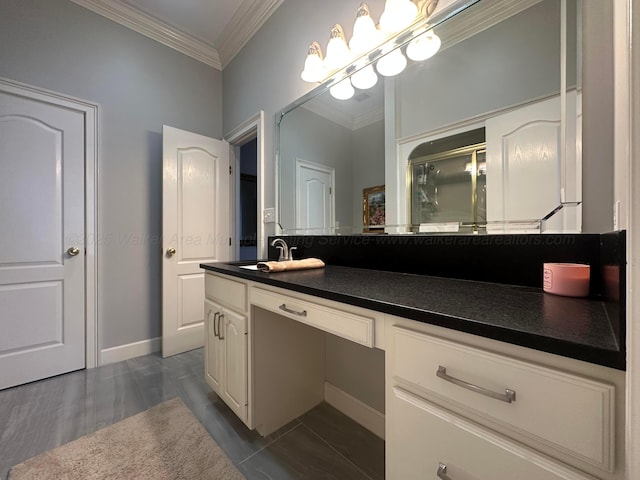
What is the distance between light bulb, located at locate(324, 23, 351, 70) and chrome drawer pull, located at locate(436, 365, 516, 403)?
1610 mm

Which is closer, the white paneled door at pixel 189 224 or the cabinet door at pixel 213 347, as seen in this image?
the cabinet door at pixel 213 347

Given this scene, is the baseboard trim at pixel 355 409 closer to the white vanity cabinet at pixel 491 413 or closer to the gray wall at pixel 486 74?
the white vanity cabinet at pixel 491 413

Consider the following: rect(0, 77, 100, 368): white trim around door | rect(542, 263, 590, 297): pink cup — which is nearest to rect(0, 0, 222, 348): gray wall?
rect(0, 77, 100, 368): white trim around door

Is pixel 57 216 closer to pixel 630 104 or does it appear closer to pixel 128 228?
pixel 128 228

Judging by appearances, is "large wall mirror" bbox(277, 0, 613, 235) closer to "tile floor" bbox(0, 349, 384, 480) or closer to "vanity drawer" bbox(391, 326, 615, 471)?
"vanity drawer" bbox(391, 326, 615, 471)

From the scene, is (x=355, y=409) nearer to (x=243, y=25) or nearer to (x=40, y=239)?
(x=40, y=239)

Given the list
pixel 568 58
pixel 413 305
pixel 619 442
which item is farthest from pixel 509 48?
pixel 619 442

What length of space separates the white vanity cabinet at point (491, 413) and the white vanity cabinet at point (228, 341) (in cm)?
81

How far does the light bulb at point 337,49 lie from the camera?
1466mm

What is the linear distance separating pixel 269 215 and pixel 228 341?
98 centimetres

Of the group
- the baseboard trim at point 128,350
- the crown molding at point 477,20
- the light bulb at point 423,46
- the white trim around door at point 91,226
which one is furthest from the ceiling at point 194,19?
the baseboard trim at point 128,350

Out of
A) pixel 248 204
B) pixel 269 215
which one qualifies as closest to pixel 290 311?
pixel 269 215

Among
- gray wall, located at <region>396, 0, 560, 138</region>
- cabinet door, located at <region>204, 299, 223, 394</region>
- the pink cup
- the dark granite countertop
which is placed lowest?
cabinet door, located at <region>204, 299, 223, 394</region>

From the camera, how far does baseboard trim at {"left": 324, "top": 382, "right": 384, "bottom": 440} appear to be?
52.9 inches
